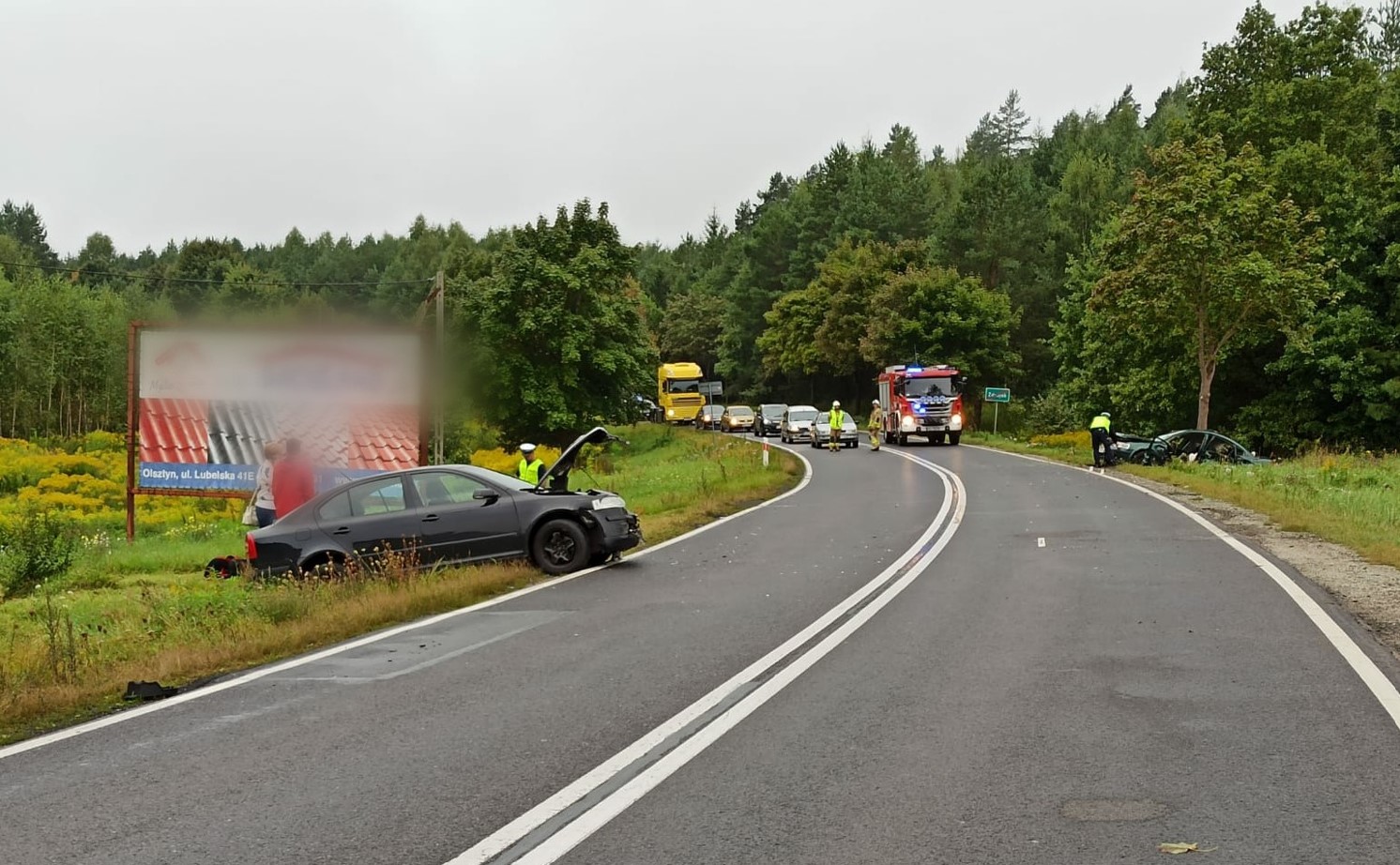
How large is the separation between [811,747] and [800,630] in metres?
3.89

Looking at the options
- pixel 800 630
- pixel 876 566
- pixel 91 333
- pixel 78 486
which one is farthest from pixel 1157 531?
pixel 91 333

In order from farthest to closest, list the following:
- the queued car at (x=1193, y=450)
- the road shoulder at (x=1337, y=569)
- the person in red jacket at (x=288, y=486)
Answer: the queued car at (x=1193, y=450) → the person in red jacket at (x=288, y=486) → the road shoulder at (x=1337, y=569)

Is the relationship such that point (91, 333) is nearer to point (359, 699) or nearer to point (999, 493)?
point (999, 493)

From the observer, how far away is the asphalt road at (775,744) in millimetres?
5191

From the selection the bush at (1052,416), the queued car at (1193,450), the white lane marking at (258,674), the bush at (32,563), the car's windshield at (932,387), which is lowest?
the bush at (32,563)

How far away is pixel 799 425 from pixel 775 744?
169ft

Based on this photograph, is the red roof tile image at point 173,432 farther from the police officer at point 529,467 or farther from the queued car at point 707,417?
the queued car at point 707,417

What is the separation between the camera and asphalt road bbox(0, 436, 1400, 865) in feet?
17.0

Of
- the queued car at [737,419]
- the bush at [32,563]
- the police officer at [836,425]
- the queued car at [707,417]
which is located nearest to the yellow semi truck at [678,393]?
the queued car at [707,417]

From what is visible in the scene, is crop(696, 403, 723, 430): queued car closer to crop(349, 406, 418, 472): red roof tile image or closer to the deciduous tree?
the deciduous tree

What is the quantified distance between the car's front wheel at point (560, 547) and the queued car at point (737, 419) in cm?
6010

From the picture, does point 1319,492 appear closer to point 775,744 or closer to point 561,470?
point 561,470

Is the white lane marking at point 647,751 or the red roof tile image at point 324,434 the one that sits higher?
the red roof tile image at point 324,434

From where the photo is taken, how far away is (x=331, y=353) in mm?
→ 22109
